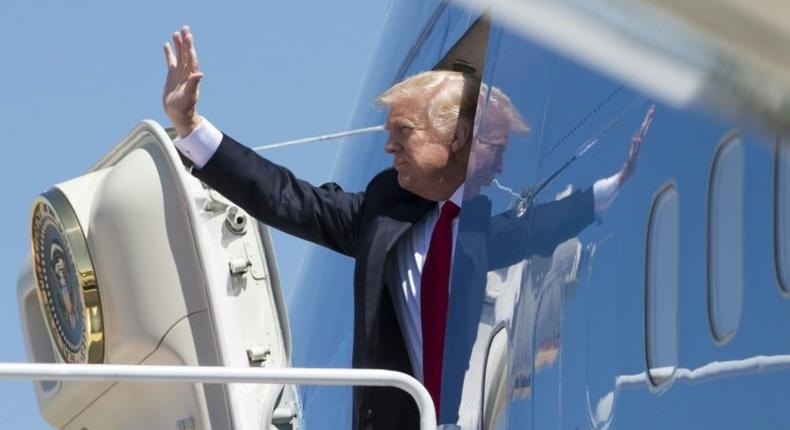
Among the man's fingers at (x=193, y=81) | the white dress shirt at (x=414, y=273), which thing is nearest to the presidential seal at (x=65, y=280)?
the man's fingers at (x=193, y=81)

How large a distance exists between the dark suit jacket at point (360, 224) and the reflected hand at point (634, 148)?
3.70 feet

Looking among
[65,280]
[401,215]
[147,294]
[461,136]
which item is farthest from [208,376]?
[65,280]

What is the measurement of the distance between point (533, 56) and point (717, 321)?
123 centimetres

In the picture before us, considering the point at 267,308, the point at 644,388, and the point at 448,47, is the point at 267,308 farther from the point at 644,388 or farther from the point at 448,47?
the point at 644,388

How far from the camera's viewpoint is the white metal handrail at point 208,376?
227 cm

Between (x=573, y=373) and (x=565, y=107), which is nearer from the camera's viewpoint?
(x=573, y=373)

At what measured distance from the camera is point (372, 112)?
5.54m

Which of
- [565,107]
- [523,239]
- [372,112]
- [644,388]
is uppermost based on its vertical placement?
[372,112]

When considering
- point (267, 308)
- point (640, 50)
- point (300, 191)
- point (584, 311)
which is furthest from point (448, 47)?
point (640, 50)

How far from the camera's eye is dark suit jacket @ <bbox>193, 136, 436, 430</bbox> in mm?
3062

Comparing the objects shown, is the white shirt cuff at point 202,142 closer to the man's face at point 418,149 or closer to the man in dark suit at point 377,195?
the man in dark suit at point 377,195

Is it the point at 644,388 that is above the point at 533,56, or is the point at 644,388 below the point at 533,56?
below

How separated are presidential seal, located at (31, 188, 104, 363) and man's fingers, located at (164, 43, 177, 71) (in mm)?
670

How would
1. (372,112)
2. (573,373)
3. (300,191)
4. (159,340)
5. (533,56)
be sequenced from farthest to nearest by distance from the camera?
(372,112) → (159,340) → (300,191) → (533,56) → (573,373)
